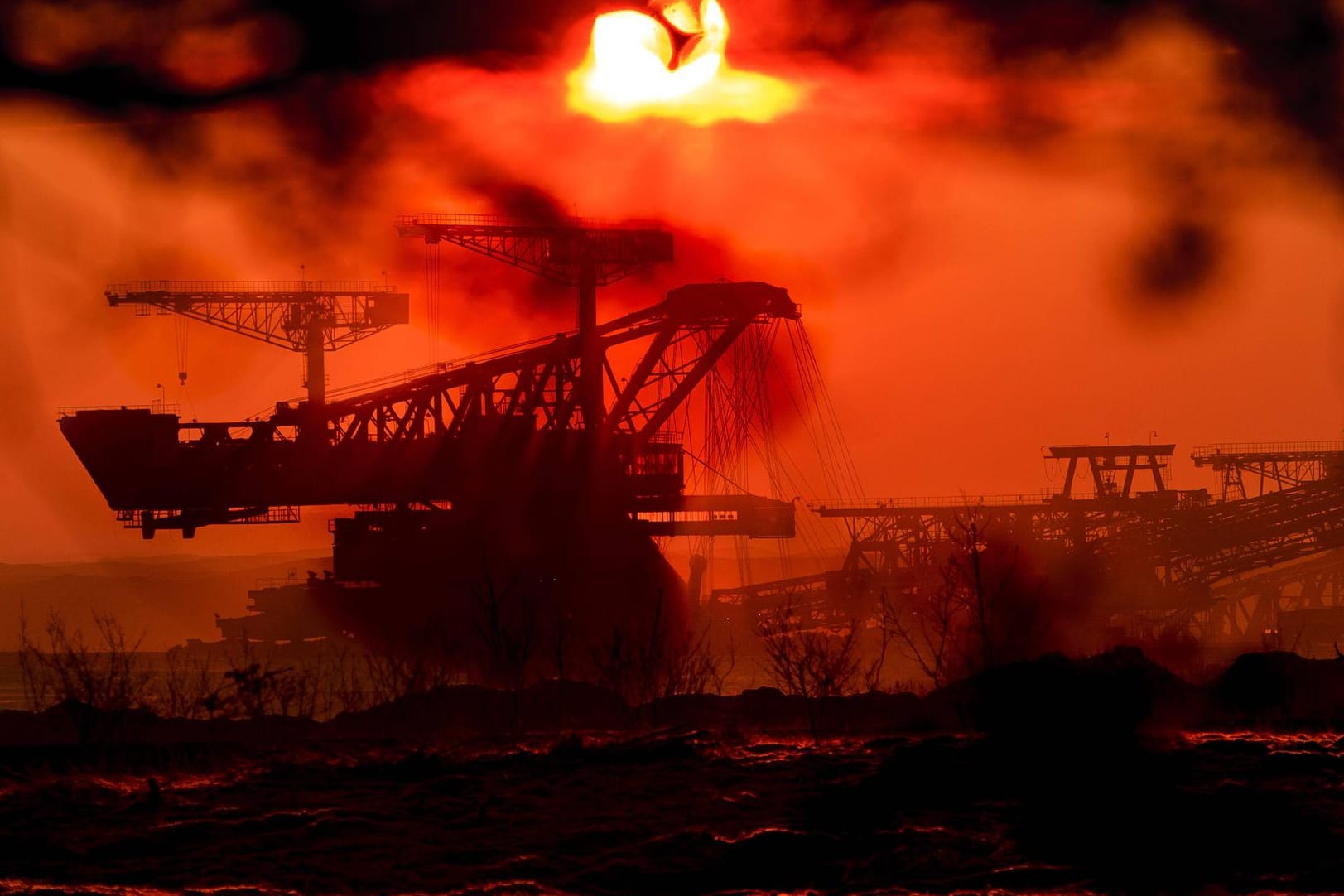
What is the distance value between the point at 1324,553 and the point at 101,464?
282 feet

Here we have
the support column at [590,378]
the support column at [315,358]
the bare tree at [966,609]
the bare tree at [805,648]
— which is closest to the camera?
the bare tree at [966,609]

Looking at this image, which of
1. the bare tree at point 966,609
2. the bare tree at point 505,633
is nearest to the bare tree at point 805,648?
the bare tree at point 966,609

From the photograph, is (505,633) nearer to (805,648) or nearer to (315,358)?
(805,648)

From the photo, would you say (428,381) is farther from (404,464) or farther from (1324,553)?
(1324,553)

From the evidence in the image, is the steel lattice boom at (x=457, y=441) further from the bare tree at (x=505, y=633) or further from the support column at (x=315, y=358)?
the support column at (x=315, y=358)

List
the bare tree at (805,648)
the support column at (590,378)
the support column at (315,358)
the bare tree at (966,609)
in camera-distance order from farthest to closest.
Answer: the support column at (315,358), the support column at (590,378), the bare tree at (805,648), the bare tree at (966,609)

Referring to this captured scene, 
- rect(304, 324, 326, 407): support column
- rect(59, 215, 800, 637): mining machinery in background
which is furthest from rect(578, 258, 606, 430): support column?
rect(304, 324, 326, 407): support column

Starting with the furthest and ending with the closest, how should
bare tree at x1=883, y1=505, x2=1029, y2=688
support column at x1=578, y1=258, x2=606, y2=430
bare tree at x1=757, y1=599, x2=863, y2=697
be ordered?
support column at x1=578, y1=258, x2=606, y2=430
bare tree at x1=757, y1=599, x2=863, y2=697
bare tree at x1=883, y1=505, x2=1029, y2=688

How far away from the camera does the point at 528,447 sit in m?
57.4

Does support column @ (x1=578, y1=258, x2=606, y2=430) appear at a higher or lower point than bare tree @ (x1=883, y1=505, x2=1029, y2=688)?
higher

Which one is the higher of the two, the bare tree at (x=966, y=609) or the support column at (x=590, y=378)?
the support column at (x=590, y=378)

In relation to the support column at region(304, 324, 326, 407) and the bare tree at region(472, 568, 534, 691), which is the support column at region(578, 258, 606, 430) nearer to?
the bare tree at region(472, 568, 534, 691)

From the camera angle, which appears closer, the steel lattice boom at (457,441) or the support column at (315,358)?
the steel lattice boom at (457,441)

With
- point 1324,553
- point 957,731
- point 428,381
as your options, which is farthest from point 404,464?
point 1324,553
